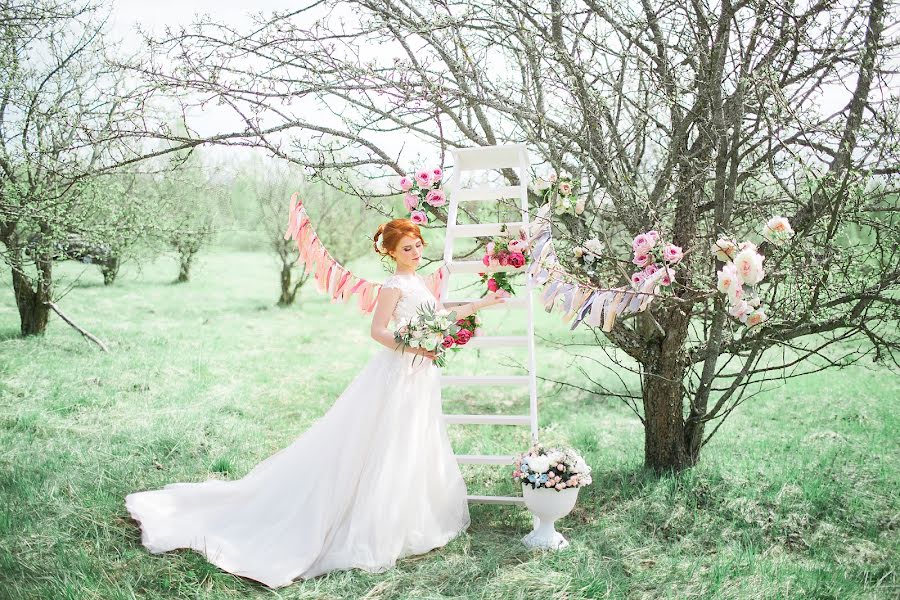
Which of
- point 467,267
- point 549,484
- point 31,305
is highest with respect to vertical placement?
point 467,267

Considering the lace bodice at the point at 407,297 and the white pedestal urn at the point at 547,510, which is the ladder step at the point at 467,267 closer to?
Result: the lace bodice at the point at 407,297

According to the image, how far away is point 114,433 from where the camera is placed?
5703mm

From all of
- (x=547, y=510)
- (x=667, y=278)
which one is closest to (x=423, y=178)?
(x=667, y=278)

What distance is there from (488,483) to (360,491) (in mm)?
1431

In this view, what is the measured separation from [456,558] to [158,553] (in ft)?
5.02

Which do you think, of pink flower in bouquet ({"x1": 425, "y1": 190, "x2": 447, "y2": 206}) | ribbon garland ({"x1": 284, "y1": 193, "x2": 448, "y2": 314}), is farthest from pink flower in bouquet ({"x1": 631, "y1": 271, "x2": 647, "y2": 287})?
pink flower in bouquet ({"x1": 425, "y1": 190, "x2": 447, "y2": 206})

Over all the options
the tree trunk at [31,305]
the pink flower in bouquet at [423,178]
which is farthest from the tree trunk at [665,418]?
the tree trunk at [31,305]

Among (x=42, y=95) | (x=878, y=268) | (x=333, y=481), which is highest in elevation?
(x=42, y=95)

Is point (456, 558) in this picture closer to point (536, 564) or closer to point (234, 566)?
point (536, 564)

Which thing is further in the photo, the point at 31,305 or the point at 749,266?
the point at 31,305

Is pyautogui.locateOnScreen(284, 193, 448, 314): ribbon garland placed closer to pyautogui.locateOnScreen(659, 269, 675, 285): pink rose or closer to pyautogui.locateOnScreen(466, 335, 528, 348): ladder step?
pyautogui.locateOnScreen(466, 335, 528, 348): ladder step

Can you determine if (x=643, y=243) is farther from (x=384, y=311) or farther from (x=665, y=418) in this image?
(x=665, y=418)

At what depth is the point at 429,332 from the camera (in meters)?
3.74

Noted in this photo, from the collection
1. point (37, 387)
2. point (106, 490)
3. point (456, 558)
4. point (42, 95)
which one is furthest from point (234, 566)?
point (42, 95)
